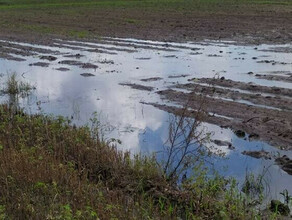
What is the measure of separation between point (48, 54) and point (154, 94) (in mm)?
8605

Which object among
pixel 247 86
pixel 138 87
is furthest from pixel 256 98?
pixel 138 87

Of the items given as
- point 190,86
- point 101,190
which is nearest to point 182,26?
point 190,86

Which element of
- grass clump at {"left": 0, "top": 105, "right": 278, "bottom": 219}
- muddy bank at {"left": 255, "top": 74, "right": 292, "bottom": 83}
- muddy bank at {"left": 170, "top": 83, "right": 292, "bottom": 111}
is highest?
muddy bank at {"left": 255, "top": 74, "right": 292, "bottom": 83}

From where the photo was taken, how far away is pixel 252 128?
1027 cm

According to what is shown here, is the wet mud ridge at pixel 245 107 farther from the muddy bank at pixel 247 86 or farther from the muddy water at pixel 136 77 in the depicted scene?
the muddy water at pixel 136 77

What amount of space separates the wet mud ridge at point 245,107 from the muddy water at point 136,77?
249mm

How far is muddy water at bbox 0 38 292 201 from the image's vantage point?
9.85 metres

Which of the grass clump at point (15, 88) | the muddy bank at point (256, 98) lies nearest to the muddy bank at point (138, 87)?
the muddy bank at point (256, 98)

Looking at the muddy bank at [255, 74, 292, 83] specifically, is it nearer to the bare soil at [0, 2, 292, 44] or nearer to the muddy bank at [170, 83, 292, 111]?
the muddy bank at [170, 83, 292, 111]

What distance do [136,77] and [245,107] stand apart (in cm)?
531

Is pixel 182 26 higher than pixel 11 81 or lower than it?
higher

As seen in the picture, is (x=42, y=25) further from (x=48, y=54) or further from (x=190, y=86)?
(x=190, y=86)

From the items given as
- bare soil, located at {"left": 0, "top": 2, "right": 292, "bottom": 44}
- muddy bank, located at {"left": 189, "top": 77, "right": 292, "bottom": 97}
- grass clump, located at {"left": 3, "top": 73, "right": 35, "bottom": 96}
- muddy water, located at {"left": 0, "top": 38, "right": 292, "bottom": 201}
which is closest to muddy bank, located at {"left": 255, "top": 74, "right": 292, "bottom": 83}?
muddy water, located at {"left": 0, "top": 38, "right": 292, "bottom": 201}

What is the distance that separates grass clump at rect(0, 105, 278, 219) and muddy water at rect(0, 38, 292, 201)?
1284 millimetres
